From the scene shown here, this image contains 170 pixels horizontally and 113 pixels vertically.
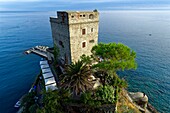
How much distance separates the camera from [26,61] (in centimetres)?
5856

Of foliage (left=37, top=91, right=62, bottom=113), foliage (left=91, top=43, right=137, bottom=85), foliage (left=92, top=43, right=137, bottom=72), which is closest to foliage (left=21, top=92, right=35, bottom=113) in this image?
foliage (left=37, top=91, right=62, bottom=113)

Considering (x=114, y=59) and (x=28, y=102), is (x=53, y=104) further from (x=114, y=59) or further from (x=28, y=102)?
(x=28, y=102)

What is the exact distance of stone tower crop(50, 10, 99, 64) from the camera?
2742 cm

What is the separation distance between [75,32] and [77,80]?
10306 mm

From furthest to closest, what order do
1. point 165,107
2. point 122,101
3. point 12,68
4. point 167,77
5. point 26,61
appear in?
point 26,61, point 12,68, point 167,77, point 165,107, point 122,101

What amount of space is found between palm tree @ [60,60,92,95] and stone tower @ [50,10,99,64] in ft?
22.5

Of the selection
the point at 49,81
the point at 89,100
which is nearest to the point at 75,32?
the point at 49,81

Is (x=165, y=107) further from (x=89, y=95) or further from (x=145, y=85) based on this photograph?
(x=89, y=95)

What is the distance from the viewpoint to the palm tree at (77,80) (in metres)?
22.5

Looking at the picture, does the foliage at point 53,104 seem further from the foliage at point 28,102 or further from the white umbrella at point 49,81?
the foliage at point 28,102

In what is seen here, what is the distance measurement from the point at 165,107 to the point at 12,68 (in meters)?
49.1

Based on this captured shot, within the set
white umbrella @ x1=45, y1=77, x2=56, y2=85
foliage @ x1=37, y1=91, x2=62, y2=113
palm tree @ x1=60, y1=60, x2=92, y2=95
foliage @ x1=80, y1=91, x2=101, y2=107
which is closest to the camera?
foliage @ x1=80, y1=91, x2=101, y2=107

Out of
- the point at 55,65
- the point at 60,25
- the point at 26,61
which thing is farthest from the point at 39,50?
the point at 60,25

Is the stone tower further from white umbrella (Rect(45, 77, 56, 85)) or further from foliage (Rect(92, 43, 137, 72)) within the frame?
white umbrella (Rect(45, 77, 56, 85))
